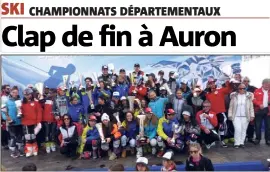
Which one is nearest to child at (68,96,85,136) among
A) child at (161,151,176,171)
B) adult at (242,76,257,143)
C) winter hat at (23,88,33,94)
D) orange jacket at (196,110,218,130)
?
winter hat at (23,88,33,94)

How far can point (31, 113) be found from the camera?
5.00 m

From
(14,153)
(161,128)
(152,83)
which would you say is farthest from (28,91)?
(161,128)

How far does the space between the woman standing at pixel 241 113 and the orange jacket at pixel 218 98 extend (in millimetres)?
75

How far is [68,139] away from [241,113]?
161 cm

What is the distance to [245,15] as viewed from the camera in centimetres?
491

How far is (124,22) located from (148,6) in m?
0.26

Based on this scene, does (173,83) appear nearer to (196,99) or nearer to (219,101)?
(196,99)

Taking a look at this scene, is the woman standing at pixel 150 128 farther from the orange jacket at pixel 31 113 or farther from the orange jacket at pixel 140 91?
the orange jacket at pixel 31 113

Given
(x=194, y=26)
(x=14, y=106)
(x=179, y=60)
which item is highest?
(x=194, y=26)

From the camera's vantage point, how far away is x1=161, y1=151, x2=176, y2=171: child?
16.4ft

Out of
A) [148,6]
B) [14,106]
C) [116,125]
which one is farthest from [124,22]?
[14,106]

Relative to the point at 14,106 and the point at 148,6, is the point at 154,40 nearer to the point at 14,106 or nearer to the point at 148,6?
the point at 148,6

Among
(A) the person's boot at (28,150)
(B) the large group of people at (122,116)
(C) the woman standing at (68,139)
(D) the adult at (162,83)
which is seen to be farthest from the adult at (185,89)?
(A) the person's boot at (28,150)

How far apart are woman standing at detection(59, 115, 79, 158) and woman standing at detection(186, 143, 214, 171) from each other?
105cm
